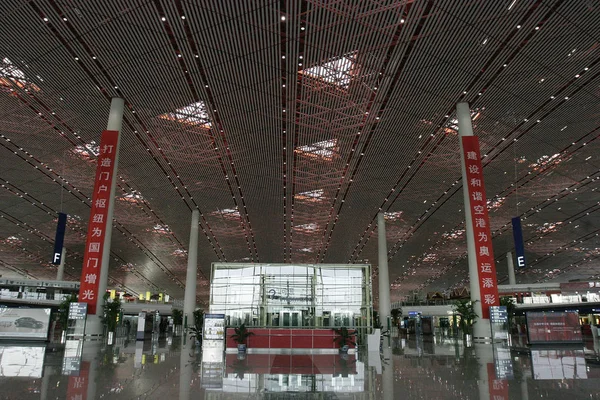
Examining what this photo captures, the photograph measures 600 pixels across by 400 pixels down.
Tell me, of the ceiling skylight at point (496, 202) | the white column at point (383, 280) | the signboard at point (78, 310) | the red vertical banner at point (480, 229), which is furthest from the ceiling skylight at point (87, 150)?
the ceiling skylight at point (496, 202)

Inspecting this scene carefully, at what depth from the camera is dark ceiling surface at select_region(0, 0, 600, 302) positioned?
16703mm

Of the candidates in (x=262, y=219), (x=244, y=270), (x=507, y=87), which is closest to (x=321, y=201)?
→ (x=262, y=219)

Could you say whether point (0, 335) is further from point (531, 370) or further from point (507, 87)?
point (507, 87)

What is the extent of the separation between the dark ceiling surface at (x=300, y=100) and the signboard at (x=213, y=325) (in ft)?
31.0

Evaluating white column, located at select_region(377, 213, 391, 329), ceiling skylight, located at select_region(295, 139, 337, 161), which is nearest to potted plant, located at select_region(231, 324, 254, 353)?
ceiling skylight, located at select_region(295, 139, 337, 161)

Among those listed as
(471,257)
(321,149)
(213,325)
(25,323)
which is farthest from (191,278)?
(471,257)

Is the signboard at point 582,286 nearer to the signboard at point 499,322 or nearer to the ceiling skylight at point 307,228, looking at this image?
the ceiling skylight at point 307,228

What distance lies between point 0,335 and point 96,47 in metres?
11.8

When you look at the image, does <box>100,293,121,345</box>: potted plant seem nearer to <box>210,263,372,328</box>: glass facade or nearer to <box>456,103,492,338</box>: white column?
<box>210,263,372,328</box>: glass facade

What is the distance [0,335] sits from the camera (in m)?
19.5

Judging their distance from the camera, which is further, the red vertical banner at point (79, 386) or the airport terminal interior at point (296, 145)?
the airport terminal interior at point (296, 145)

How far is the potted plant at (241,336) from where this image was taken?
56.7 feet

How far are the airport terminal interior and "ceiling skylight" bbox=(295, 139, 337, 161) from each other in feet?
0.52

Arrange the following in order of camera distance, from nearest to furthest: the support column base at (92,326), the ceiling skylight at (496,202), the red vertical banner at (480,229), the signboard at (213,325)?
the support column base at (92,326)
the red vertical banner at (480,229)
the signboard at (213,325)
the ceiling skylight at (496,202)
